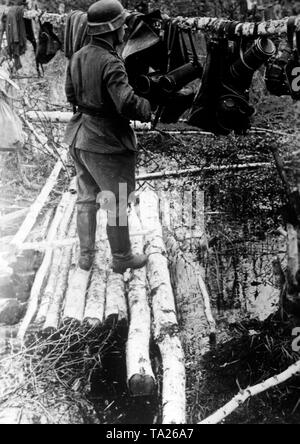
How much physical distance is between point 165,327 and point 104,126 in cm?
151

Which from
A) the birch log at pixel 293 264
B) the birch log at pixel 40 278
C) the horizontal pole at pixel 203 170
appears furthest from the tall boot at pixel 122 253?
the horizontal pole at pixel 203 170

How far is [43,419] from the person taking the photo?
3.04 meters

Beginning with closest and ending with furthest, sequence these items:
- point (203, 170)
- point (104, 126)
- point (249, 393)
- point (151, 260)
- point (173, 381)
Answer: point (249, 393) < point (173, 381) < point (104, 126) < point (151, 260) < point (203, 170)

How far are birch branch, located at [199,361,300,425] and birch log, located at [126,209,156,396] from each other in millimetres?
457

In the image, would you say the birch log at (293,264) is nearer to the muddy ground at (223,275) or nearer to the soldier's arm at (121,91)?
the muddy ground at (223,275)

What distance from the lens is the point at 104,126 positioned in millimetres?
3664

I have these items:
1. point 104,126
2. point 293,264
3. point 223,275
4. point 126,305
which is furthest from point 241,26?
point 126,305

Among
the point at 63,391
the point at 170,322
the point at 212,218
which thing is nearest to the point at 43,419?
the point at 63,391

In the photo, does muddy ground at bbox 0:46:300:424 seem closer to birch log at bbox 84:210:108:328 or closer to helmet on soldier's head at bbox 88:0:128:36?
birch log at bbox 84:210:108:328

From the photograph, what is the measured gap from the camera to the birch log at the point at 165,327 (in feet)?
9.81

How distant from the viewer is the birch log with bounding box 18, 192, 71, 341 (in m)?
3.67

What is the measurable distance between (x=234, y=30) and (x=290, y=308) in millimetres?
1902

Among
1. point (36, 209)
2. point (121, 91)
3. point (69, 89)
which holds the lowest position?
point (36, 209)

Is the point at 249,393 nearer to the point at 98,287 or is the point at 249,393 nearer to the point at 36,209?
the point at 98,287
